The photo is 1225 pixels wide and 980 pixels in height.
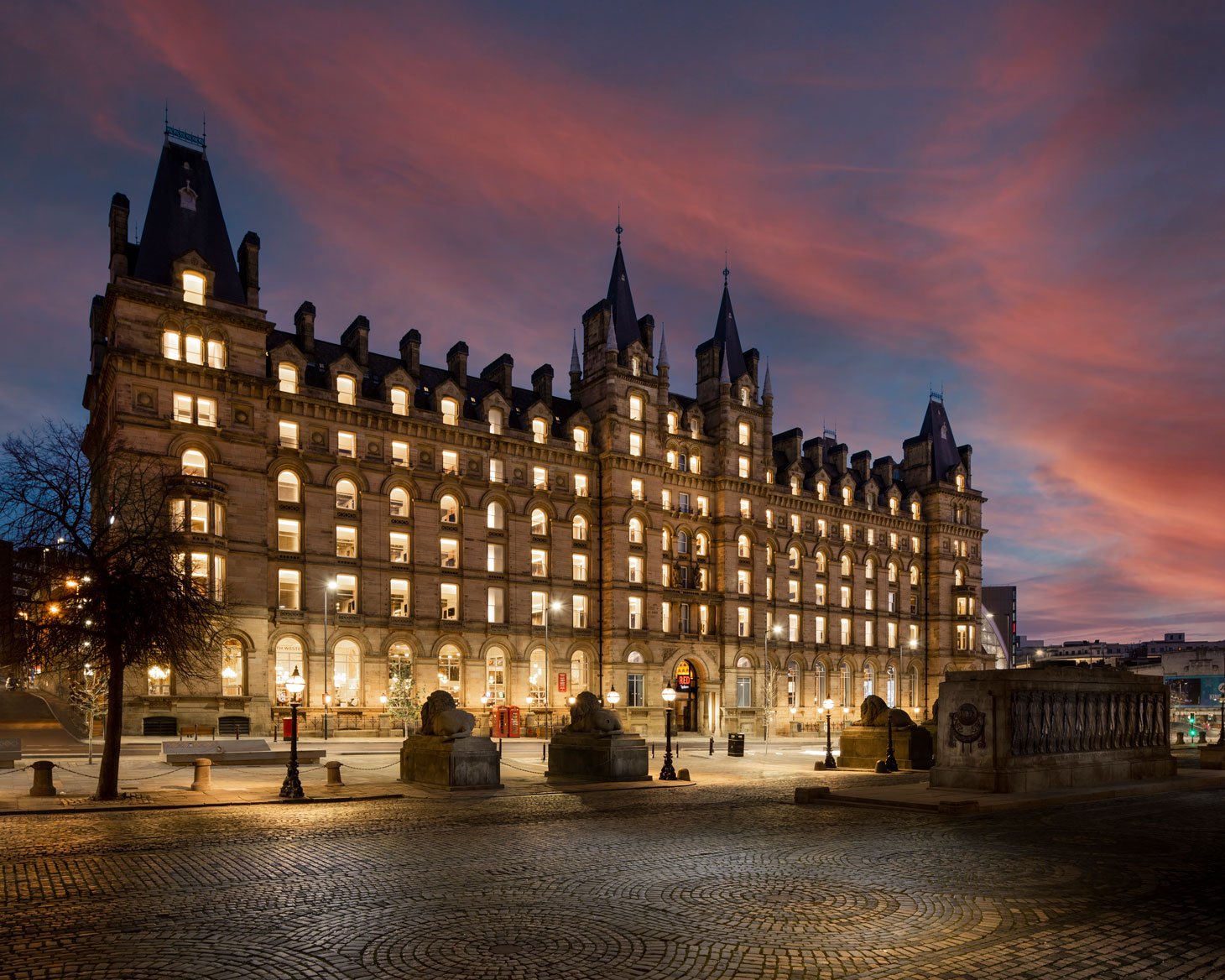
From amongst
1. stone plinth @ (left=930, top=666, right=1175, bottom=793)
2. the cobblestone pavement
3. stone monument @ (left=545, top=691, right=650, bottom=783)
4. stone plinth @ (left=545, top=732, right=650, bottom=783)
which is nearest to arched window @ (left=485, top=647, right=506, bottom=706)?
stone monument @ (left=545, top=691, right=650, bottom=783)

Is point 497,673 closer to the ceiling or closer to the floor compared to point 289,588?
closer to the floor

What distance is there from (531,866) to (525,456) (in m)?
52.0

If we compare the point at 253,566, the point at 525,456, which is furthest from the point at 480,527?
the point at 253,566

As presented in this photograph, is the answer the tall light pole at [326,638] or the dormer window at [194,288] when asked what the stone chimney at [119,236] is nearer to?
the dormer window at [194,288]

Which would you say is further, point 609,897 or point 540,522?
point 540,522

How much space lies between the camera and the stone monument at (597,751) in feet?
100

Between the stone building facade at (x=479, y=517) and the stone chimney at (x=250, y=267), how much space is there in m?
0.26

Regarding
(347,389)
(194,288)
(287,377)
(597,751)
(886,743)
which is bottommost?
(886,743)

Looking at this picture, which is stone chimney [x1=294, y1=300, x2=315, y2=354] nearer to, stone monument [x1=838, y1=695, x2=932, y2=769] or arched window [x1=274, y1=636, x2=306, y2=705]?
arched window [x1=274, y1=636, x2=306, y2=705]

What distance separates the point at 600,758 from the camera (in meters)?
30.7

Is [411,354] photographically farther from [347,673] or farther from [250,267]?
[347,673]

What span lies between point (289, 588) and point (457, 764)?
32636 millimetres

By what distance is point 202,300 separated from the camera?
52.4 m

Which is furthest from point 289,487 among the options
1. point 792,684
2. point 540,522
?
point 792,684
